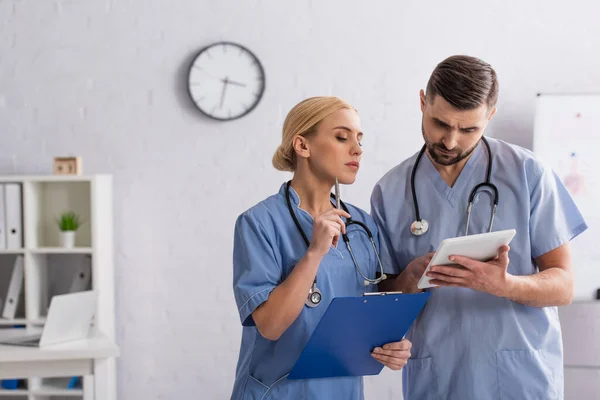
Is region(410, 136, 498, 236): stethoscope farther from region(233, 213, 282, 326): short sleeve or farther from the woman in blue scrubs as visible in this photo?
region(233, 213, 282, 326): short sleeve

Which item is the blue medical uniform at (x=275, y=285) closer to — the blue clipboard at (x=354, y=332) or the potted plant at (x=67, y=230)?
the blue clipboard at (x=354, y=332)

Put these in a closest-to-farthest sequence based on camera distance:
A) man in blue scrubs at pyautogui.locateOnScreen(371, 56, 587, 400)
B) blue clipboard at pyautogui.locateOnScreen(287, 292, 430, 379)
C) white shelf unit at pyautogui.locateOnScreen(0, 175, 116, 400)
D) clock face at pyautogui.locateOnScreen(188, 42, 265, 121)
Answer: blue clipboard at pyautogui.locateOnScreen(287, 292, 430, 379)
man in blue scrubs at pyautogui.locateOnScreen(371, 56, 587, 400)
white shelf unit at pyautogui.locateOnScreen(0, 175, 116, 400)
clock face at pyautogui.locateOnScreen(188, 42, 265, 121)

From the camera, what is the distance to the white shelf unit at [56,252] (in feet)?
9.93

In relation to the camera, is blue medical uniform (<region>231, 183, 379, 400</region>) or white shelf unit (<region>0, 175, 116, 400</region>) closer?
blue medical uniform (<region>231, 183, 379, 400</region>)

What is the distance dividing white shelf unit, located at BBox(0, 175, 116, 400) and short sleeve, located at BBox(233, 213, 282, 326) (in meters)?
1.45

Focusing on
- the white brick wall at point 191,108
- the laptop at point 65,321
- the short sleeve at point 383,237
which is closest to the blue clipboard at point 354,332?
the short sleeve at point 383,237

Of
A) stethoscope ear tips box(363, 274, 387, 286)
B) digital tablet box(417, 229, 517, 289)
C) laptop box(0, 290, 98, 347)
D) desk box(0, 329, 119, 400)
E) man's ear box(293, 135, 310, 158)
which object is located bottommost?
desk box(0, 329, 119, 400)

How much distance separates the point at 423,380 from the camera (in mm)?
1741

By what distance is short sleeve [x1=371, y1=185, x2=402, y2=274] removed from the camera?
1777 mm

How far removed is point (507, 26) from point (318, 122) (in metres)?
2.01

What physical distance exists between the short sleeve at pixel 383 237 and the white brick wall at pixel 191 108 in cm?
151

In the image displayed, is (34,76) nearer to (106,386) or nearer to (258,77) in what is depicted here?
(258,77)

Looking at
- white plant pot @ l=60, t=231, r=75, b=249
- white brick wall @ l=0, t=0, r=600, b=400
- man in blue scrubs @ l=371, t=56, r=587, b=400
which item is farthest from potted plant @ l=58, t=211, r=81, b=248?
man in blue scrubs @ l=371, t=56, r=587, b=400

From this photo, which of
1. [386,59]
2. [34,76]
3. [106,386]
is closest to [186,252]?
[106,386]
